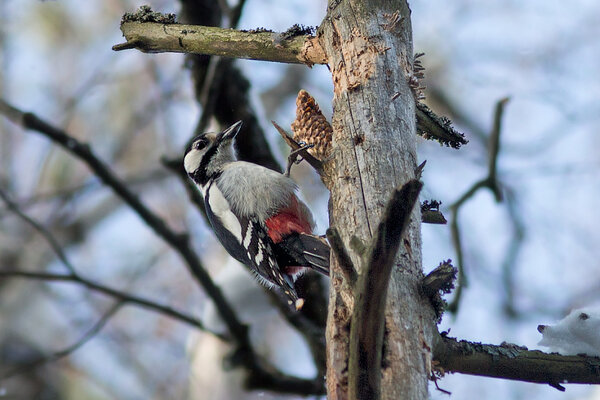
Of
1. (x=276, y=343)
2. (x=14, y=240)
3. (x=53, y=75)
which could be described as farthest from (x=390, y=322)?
(x=53, y=75)

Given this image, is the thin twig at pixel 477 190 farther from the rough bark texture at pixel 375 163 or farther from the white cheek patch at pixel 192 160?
the white cheek patch at pixel 192 160

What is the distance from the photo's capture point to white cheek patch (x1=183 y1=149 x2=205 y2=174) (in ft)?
12.8

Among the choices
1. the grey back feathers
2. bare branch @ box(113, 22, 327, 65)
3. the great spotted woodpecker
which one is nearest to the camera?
bare branch @ box(113, 22, 327, 65)

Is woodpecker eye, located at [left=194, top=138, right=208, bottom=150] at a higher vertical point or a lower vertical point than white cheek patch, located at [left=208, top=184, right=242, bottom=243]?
higher

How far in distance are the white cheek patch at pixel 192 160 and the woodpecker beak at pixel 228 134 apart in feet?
0.50

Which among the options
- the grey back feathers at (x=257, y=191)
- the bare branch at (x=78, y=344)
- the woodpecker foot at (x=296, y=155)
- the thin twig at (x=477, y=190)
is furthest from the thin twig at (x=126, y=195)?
the thin twig at (x=477, y=190)

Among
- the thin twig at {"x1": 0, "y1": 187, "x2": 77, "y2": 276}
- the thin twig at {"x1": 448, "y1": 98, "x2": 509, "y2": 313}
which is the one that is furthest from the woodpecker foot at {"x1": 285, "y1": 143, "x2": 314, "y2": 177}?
the thin twig at {"x1": 0, "y1": 187, "x2": 77, "y2": 276}

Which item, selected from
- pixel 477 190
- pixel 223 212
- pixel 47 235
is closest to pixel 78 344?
pixel 47 235

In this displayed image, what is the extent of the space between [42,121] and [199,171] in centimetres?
93

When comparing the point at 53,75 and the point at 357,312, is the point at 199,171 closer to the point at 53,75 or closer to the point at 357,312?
the point at 357,312

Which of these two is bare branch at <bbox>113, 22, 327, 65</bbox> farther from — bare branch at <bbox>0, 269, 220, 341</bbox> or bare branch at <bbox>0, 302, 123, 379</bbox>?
bare branch at <bbox>0, 302, 123, 379</bbox>

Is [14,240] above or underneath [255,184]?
above

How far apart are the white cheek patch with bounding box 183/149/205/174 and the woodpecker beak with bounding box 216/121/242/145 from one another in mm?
152

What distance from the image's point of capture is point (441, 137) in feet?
7.74
